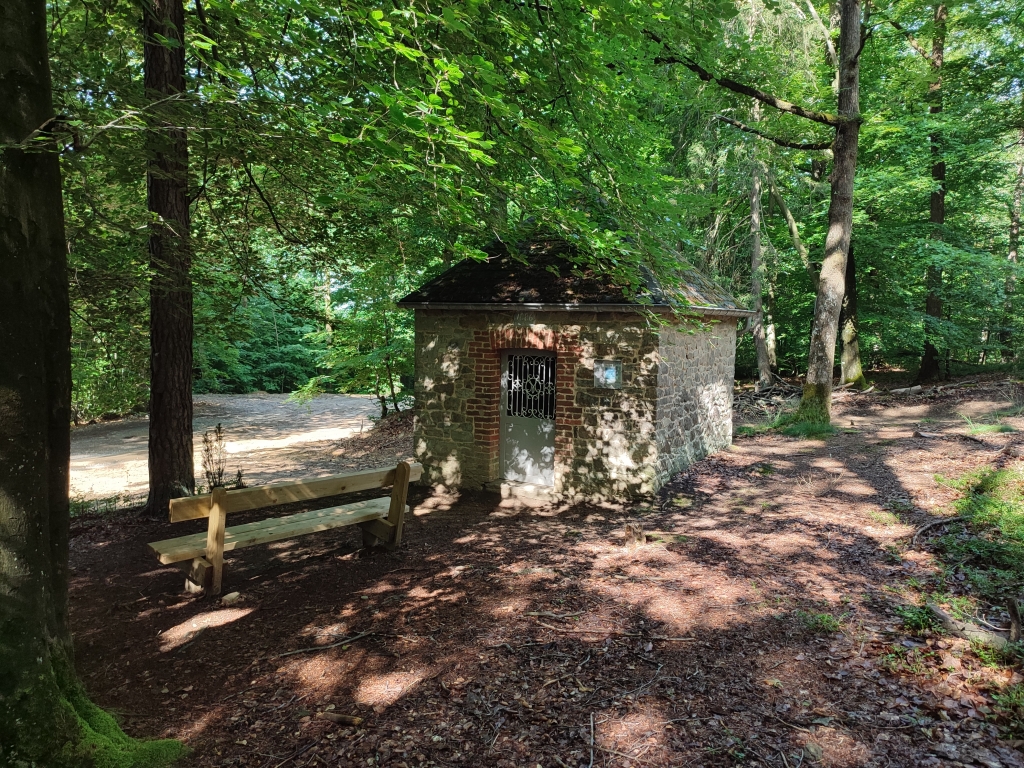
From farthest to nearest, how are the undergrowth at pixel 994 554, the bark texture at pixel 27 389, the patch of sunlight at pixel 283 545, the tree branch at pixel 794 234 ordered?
the tree branch at pixel 794 234, the patch of sunlight at pixel 283 545, the undergrowth at pixel 994 554, the bark texture at pixel 27 389

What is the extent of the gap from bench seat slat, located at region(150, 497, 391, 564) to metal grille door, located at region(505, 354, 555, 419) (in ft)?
10.6

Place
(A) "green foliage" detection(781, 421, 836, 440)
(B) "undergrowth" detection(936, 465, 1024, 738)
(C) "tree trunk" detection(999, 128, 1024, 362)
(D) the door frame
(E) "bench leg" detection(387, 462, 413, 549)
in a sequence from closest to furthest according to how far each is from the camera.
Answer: (B) "undergrowth" detection(936, 465, 1024, 738)
(E) "bench leg" detection(387, 462, 413, 549)
(D) the door frame
(A) "green foliage" detection(781, 421, 836, 440)
(C) "tree trunk" detection(999, 128, 1024, 362)

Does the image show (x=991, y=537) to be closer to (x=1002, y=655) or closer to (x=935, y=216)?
(x=1002, y=655)

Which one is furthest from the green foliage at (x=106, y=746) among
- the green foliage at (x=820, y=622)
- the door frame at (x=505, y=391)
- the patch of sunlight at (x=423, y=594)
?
the door frame at (x=505, y=391)

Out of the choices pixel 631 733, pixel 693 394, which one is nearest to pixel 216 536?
pixel 631 733

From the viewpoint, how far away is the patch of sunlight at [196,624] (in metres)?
4.13

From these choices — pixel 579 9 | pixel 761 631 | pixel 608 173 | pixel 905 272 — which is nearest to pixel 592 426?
pixel 608 173

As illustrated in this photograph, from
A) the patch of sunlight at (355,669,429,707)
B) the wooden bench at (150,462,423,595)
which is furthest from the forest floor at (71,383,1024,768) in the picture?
the wooden bench at (150,462,423,595)

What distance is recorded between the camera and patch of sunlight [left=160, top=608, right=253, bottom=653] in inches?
163

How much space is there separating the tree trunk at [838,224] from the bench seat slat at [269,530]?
977 cm

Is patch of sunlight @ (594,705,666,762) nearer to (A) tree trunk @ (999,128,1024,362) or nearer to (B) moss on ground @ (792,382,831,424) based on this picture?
(B) moss on ground @ (792,382,831,424)

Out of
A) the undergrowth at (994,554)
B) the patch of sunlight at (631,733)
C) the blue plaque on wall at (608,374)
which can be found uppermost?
the blue plaque on wall at (608,374)

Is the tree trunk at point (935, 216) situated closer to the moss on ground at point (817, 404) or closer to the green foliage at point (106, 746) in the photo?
the moss on ground at point (817, 404)

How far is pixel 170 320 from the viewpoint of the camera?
676 cm
